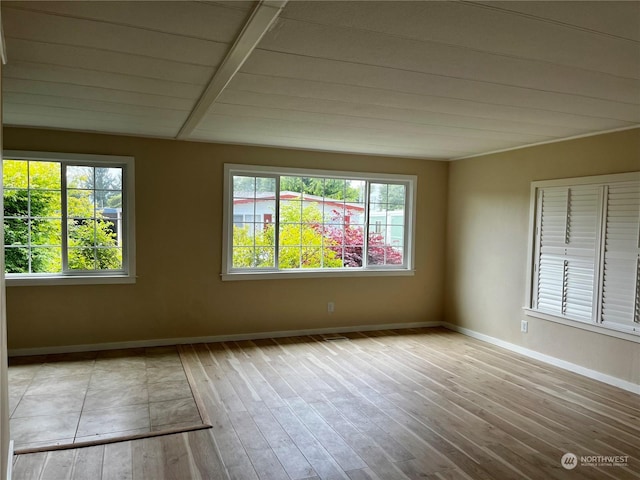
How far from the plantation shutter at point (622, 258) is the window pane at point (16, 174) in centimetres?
549

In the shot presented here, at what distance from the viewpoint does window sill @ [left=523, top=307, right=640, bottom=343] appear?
12.2 feet

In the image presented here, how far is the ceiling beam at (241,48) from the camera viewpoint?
1.81 metres

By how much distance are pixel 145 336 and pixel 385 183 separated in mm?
A: 3429

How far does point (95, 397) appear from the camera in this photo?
11.1 ft

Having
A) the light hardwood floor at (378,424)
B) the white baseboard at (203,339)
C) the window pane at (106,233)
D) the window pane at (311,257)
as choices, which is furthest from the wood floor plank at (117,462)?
the window pane at (311,257)

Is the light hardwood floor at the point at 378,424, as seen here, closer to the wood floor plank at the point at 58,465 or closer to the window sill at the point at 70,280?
the wood floor plank at the point at 58,465

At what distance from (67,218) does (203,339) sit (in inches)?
74.7

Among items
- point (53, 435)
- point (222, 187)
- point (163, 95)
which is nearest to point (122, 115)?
point (163, 95)

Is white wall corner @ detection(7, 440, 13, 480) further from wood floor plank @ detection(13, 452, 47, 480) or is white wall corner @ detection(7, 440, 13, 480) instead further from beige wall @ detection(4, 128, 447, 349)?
beige wall @ detection(4, 128, 447, 349)

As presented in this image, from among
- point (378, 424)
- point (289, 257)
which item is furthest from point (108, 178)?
point (378, 424)

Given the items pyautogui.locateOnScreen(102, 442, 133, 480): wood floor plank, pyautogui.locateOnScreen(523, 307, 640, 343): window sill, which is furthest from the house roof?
→ pyautogui.locateOnScreen(102, 442, 133, 480): wood floor plank

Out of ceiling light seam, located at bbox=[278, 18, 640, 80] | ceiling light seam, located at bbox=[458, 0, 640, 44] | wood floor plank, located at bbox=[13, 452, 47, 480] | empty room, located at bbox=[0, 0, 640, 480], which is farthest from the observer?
wood floor plank, located at bbox=[13, 452, 47, 480]

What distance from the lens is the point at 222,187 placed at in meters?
4.98

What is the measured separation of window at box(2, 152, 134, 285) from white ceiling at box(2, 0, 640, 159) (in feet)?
1.78
